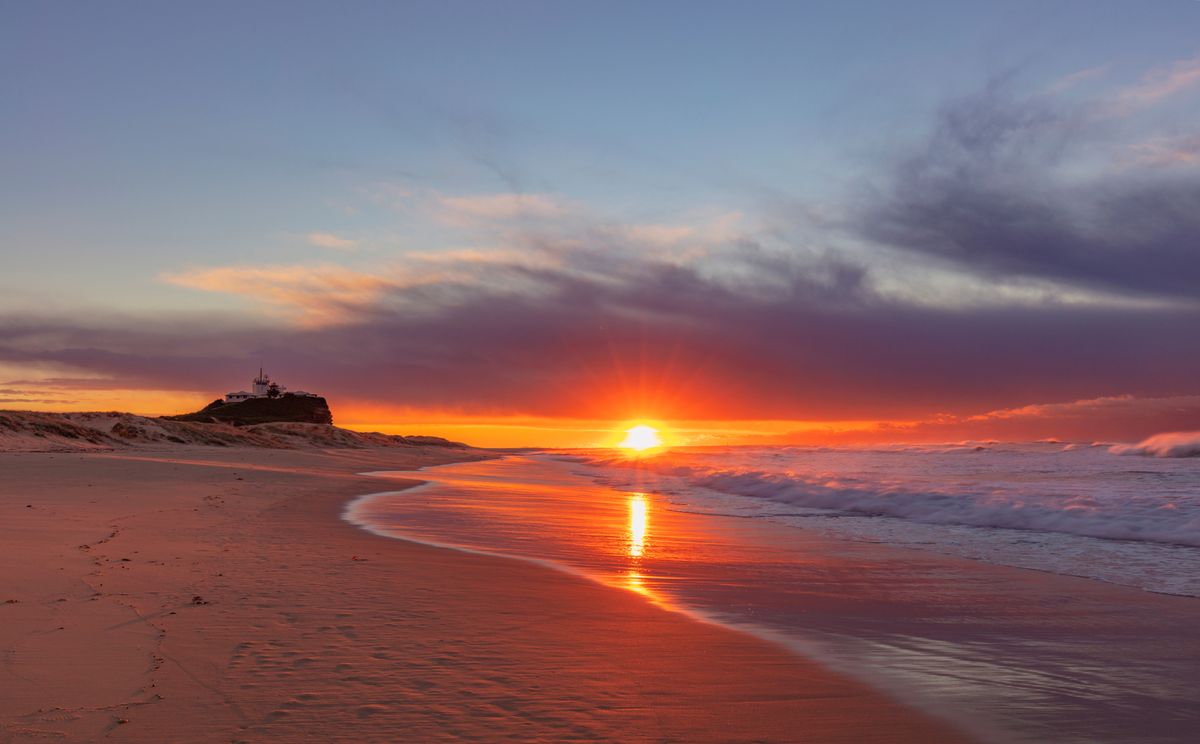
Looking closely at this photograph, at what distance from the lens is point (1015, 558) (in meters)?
12.9

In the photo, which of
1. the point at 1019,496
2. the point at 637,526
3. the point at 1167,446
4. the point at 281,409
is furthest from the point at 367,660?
the point at 281,409

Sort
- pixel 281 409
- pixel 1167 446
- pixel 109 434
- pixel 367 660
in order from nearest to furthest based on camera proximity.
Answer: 1. pixel 367 660
2. pixel 1167 446
3. pixel 109 434
4. pixel 281 409

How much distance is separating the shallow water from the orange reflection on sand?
0.13 m

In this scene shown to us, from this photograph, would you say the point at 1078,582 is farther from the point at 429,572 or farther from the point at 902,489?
the point at 902,489

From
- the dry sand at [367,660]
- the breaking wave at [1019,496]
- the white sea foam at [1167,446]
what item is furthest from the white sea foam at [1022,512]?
the white sea foam at [1167,446]

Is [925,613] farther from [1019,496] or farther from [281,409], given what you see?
[281,409]

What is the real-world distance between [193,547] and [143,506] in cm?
596

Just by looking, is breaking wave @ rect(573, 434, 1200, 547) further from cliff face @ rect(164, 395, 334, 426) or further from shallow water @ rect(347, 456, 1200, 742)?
cliff face @ rect(164, 395, 334, 426)

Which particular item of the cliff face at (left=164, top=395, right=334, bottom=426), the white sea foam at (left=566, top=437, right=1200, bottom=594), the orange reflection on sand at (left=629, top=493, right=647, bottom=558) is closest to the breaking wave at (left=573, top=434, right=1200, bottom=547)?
the white sea foam at (left=566, top=437, right=1200, bottom=594)

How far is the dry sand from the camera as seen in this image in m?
4.55

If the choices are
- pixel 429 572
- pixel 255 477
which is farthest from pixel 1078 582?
pixel 255 477

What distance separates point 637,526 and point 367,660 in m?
11.7

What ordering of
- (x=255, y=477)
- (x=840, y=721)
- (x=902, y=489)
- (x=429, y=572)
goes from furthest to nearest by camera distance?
(x=255, y=477), (x=902, y=489), (x=429, y=572), (x=840, y=721)

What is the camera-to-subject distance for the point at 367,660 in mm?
5695
